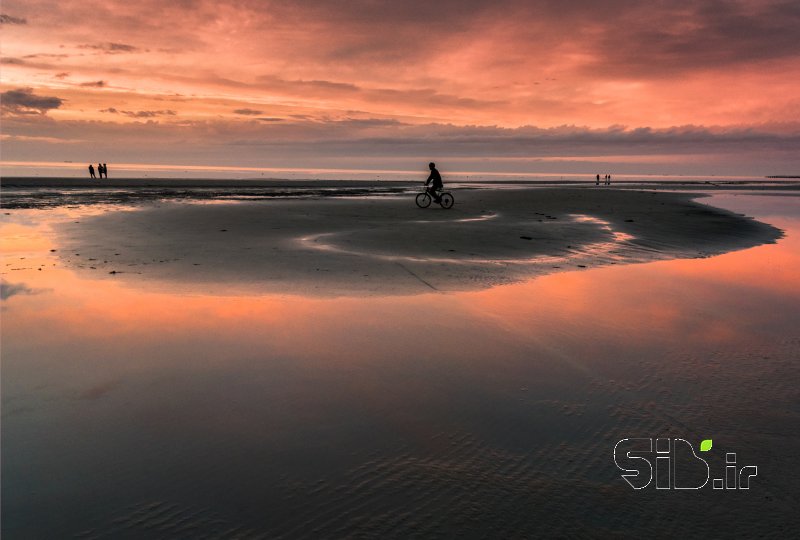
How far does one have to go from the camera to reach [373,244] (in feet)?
53.1

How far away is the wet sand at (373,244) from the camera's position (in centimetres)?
1130

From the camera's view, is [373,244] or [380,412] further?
[373,244]

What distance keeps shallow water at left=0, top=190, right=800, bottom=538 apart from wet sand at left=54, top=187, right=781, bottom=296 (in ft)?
5.94

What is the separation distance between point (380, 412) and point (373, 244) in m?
11.3

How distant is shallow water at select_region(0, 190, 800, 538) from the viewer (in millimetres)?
3648

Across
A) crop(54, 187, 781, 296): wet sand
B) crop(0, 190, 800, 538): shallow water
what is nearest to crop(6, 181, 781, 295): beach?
crop(54, 187, 781, 296): wet sand

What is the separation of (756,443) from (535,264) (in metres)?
9.11

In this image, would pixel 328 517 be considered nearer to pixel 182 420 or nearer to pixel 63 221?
pixel 182 420

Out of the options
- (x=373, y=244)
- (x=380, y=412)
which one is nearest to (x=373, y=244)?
(x=373, y=244)

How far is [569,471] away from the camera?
13.6ft

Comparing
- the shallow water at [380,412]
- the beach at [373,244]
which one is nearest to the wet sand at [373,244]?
the beach at [373,244]

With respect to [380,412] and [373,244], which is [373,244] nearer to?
[373,244]

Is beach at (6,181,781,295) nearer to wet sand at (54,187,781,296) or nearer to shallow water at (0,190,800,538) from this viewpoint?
wet sand at (54,187,781,296)

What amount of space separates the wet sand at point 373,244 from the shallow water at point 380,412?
5.94 ft
